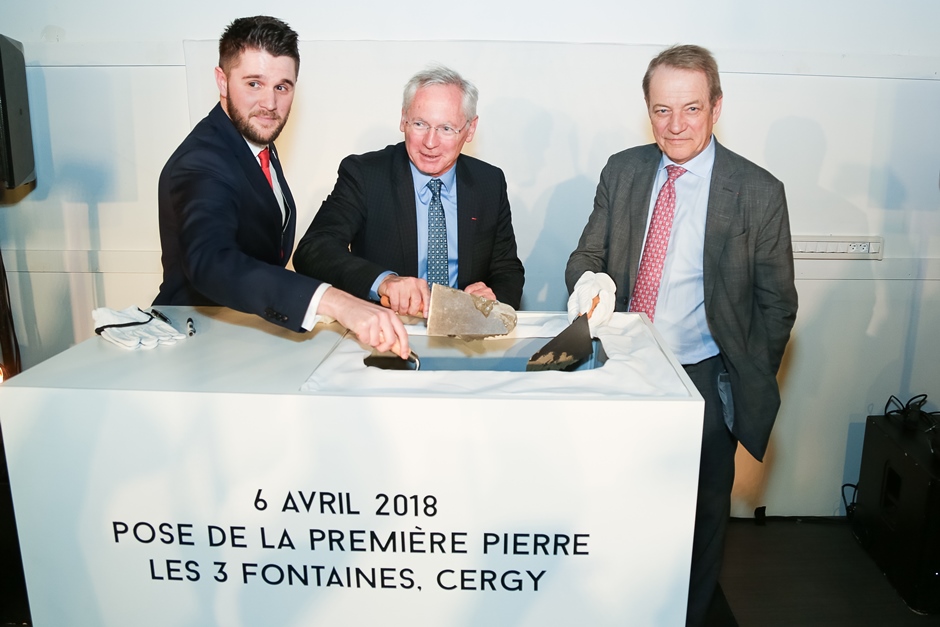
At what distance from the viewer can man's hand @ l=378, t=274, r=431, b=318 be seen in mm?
1694

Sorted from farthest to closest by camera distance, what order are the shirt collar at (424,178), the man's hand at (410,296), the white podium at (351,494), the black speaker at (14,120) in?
1. the black speaker at (14,120)
2. the shirt collar at (424,178)
3. the man's hand at (410,296)
4. the white podium at (351,494)

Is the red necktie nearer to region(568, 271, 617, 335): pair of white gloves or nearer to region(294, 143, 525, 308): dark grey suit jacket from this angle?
region(294, 143, 525, 308): dark grey suit jacket

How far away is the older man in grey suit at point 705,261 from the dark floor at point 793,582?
18.7 inches

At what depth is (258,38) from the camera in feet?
6.57

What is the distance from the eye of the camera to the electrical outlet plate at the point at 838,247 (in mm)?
2969

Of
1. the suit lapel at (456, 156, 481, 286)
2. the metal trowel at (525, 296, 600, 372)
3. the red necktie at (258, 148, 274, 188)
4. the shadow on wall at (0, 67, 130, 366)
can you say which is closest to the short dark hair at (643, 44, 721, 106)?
the suit lapel at (456, 156, 481, 286)

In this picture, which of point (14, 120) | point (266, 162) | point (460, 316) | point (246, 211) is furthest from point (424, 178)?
point (14, 120)

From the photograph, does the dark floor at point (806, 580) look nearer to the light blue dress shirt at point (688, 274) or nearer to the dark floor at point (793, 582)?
the dark floor at point (793, 582)

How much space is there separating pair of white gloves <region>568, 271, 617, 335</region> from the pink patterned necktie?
1.07ft

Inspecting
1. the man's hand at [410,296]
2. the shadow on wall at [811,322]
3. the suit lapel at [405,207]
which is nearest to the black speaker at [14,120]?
the suit lapel at [405,207]

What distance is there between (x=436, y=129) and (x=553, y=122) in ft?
3.07

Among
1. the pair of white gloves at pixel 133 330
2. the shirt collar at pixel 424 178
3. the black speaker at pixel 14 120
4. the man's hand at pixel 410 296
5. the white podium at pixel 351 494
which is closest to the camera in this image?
the white podium at pixel 351 494

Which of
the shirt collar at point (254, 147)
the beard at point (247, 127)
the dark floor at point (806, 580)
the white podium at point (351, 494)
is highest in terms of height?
the beard at point (247, 127)

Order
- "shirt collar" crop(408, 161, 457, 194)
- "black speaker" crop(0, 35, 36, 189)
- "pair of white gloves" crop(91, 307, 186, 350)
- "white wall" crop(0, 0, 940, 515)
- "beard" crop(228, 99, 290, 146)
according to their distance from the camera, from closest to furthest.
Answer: "pair of white gloves" crop(91, 307, 186, 350) → "beard" crop(228, 99, 290, 146) → "shirt collar" crop(408, 161, 457, 194) → "black speaker" crop(0, 35, 36, 189) → "white wall" crop(0, 0, 940, 515)
